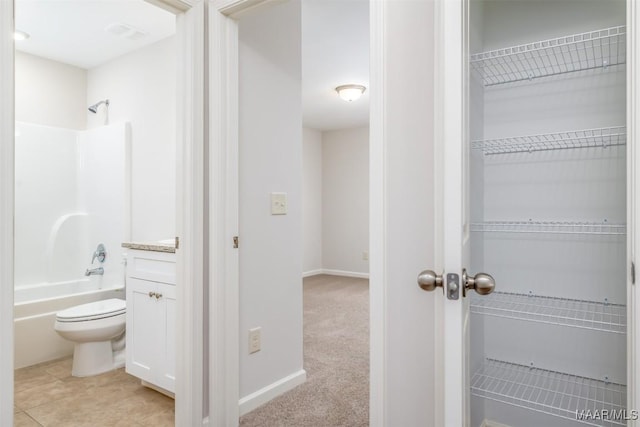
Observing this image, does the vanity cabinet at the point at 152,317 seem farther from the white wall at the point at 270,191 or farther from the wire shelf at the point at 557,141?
the wire shelf at the point at 557,141

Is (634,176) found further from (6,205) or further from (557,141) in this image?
(6,205)

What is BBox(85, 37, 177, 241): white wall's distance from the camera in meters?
2.90

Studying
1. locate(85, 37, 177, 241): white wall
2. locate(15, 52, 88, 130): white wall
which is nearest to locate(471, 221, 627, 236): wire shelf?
locate(85, 37, 177, 241): white wall

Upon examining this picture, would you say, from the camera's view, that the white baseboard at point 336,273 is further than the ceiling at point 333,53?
Yes

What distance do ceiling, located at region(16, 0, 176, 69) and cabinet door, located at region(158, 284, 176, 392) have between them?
186 cm

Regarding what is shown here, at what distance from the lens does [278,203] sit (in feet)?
7.30

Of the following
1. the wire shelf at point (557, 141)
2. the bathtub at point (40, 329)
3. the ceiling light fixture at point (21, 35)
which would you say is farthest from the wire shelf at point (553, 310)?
the ceiling light fixture at point (21, 35)

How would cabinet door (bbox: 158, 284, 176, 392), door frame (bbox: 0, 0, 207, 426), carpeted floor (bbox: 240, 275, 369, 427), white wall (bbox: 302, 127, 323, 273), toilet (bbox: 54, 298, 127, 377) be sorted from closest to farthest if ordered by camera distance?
door frame (bbox: 0, 0, 207, 426)
carpeted floor (bbox: 240, 275, 369, 427)
cabinet door (bbox: 158, 284, 176, 392)
toilet (bbox: 54, 298, 127, 377)
white wall (bbox: 302, 127, 323, 273)

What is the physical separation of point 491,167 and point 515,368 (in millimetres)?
959

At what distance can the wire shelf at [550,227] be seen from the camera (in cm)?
162

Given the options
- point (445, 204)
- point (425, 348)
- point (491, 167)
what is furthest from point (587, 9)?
point (425, 348)

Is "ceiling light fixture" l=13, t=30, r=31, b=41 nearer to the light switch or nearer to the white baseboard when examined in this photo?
the light switch

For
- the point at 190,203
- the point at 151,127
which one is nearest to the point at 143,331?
the point at 190,203

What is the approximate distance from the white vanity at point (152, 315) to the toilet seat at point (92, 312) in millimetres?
327
